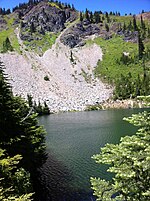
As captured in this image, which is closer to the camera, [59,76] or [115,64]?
[59,76]

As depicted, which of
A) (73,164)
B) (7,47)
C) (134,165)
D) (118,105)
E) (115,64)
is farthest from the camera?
(7,47)

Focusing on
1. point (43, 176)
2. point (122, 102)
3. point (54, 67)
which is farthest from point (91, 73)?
point (43, 176)

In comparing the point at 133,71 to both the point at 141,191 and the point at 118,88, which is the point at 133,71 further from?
the point at 141,191

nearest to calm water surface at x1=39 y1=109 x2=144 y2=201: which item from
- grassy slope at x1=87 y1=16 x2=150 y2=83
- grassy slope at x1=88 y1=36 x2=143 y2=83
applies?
grassy slope at x1=87 y1=16 x2=150 y2=83

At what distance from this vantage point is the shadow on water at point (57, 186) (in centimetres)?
3012

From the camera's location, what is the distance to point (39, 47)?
19575cm

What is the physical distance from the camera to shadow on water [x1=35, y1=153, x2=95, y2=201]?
98.8ft

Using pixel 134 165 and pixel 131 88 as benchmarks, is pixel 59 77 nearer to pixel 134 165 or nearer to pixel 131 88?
pixel 131 88

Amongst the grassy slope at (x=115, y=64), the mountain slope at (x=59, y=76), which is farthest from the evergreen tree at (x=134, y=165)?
the grassy slope at (x=115, y=64)

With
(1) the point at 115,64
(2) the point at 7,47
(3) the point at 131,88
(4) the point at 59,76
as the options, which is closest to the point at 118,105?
(3) the point at 131,88

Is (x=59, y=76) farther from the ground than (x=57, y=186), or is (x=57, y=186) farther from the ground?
(x=59, y=76)

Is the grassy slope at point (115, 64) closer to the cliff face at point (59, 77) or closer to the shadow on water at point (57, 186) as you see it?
the cliff face at point (59, 77)

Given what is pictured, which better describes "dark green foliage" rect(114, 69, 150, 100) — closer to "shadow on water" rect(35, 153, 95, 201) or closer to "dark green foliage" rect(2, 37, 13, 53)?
"dark green foliage" rect(2, 37, 13, 53)

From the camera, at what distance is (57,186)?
3375 cm
